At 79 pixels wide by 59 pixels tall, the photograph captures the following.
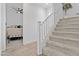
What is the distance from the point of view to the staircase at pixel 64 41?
315cm

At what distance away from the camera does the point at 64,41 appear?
11.8 ft

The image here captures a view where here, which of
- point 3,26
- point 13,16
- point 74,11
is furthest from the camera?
point 74,11

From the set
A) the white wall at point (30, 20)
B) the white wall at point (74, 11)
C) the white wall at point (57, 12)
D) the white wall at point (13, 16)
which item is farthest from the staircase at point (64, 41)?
the white wall at point (74, 11)

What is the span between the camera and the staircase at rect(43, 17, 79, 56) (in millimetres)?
3154

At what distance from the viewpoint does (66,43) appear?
3.48m

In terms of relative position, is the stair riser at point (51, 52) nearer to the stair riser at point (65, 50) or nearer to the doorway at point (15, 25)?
the stair riser at point (65, 50)

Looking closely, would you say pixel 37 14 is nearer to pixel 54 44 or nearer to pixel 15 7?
pixel 15 7

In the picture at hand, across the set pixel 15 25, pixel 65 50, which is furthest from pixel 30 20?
pixel 65 50

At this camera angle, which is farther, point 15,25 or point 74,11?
point 74,11

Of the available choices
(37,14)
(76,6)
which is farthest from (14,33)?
(76,6)

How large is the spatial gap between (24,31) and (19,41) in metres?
0.57

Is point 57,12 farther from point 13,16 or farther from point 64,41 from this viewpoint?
point 13,16

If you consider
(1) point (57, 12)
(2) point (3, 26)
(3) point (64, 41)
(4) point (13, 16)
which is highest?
(1) point (57, 12)

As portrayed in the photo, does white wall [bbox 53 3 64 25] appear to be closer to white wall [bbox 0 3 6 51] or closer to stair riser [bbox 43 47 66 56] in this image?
stair riser [bbox 43 47 66 56]
